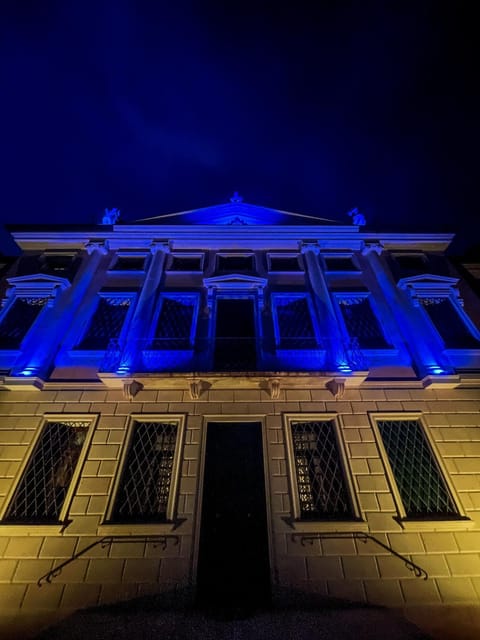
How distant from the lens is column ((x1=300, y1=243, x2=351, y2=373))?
9062 mm

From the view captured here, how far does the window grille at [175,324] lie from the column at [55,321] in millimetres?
3194

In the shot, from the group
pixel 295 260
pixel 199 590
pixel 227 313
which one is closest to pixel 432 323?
pixel 295 260

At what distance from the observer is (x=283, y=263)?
13258 millimetres

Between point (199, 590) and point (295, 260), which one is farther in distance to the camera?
point (295, 260)

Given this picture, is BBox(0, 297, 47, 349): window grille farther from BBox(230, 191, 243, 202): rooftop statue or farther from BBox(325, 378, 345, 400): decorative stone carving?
BBox(325, 378, 345, 400): decorative stone carving

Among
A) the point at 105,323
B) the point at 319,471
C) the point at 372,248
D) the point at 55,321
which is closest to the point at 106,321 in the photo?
the point at 105,323

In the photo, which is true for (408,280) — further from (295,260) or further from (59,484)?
(59,484)

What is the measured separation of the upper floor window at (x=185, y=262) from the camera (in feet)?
42.1

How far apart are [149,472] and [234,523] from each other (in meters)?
2.48

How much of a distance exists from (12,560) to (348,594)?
7063mm

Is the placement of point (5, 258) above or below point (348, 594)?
above

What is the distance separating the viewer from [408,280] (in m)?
11.6

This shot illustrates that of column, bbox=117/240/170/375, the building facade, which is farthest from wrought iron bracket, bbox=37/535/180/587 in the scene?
column, bbox=117/240/170/375

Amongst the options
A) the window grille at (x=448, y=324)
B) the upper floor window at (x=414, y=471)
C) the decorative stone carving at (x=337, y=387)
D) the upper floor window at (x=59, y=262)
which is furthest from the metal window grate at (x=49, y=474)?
the window grille at (x=448, y=324)
